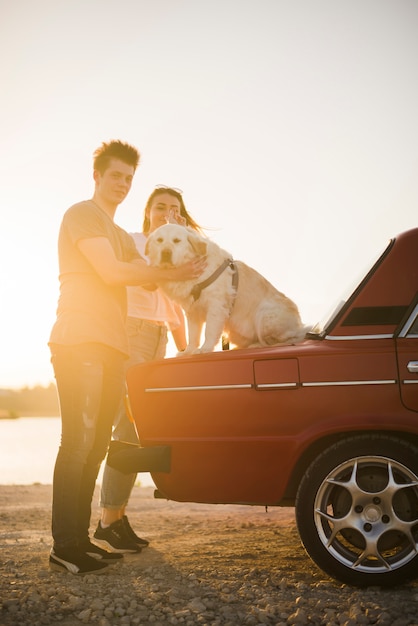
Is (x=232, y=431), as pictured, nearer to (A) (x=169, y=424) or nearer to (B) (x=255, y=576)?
(A) (x=169, y=424)

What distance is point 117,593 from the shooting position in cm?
324

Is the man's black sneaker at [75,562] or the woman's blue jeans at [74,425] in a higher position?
the woman's blue jeans at [74,425]

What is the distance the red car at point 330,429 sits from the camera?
10.5 ft

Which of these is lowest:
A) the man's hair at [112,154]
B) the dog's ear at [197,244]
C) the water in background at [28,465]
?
the water in background at [28,465]

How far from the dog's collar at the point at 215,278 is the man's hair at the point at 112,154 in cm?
101

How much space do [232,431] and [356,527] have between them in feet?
2.74

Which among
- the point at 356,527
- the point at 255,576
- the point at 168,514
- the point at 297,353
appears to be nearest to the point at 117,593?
the point at 255,576

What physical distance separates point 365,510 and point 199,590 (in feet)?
3.32

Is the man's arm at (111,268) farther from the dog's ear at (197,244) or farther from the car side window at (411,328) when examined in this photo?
the car side window at (411,328)

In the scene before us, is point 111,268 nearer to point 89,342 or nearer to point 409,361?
point 89,342

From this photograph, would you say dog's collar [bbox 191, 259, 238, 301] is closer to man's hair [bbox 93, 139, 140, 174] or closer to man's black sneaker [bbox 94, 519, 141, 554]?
man's hair [bbox 93, 139, 140, 174]

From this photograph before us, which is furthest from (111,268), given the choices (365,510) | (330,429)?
(365,510)

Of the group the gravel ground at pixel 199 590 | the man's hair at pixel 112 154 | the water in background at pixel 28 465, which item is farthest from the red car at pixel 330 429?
the water in background at pixel 28 465

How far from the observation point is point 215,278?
462 cm
